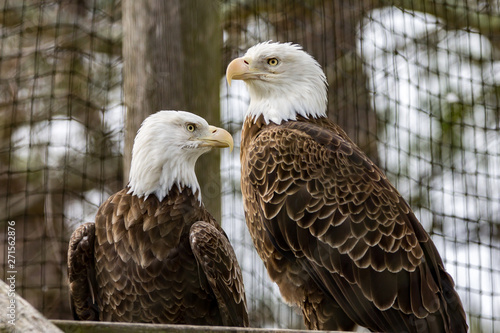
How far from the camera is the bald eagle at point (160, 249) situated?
3.97 metres

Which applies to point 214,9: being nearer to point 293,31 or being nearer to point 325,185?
point 325,185

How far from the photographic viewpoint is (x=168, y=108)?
426cm

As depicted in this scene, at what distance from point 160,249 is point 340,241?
2.84ft

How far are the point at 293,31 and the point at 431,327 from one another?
337 centimetres

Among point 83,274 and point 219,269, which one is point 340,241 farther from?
point 83,274

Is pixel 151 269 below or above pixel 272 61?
below

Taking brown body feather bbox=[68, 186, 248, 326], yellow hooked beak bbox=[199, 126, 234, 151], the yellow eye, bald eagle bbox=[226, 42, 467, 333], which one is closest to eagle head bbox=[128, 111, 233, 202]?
yellow hooked beak bbox=[199, 126, 234, 151]

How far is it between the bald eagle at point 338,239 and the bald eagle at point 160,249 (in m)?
0.26

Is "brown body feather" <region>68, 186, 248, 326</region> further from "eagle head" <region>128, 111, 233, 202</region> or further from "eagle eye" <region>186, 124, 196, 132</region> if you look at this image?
"eagle eye" <region>186, 124, 196, 132</region>

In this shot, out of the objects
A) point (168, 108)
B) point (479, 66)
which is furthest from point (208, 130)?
point (479, 66)

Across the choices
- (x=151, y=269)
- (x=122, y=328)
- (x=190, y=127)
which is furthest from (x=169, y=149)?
(x=122, y=328)

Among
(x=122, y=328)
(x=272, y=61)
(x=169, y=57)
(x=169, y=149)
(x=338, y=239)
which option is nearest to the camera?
(x=122, y=328)

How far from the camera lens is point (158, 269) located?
3975mm

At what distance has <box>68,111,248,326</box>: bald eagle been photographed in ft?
13.0
